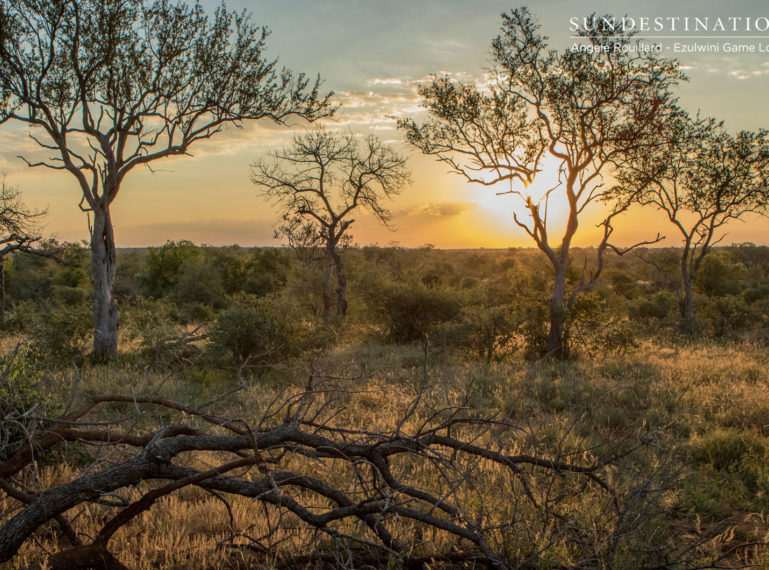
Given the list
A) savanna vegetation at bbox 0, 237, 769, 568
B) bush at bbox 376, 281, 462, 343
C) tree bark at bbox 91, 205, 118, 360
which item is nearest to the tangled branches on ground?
savanna vegetation at bbox 0, 237, 769, 568

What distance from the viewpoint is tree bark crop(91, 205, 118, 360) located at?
12.3m

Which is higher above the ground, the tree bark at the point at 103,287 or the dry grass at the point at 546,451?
the tree bark at the point at 103,287

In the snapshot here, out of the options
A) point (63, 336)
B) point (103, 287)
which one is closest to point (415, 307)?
point (103, 287)

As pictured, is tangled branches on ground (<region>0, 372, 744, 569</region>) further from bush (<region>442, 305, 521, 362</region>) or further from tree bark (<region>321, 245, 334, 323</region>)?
tree bark (<region>321, 245, 334, 323</region>)

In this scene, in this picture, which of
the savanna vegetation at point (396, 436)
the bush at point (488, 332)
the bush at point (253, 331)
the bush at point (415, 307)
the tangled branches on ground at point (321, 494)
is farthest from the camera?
the bush at point (415, 307)

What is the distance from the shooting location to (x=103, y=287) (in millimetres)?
12328

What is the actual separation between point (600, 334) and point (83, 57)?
14589 mm

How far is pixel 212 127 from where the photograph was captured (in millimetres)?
13367

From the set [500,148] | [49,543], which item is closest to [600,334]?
[500,148]

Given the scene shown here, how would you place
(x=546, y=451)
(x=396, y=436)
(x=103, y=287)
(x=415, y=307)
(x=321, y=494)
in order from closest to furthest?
(x=396, y=436)
(x=321, y=494)
(x=546, y=451)
(x=103, y=287)
(x=415, y=307)

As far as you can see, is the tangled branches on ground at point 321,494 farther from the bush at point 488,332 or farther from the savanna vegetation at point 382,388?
the bush at point 488,332

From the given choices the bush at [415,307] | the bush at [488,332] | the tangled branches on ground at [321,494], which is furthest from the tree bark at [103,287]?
the bush at [488,332]

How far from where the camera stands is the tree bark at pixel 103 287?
1226 cm

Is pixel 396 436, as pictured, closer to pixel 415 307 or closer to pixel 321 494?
pixel 321 494
